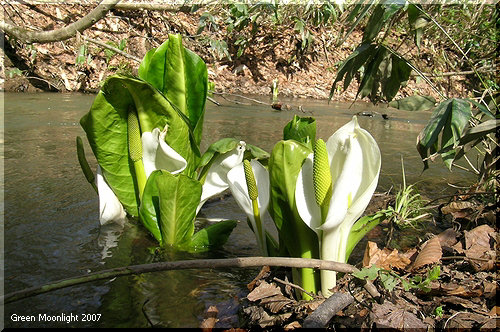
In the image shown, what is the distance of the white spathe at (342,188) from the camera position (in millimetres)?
847

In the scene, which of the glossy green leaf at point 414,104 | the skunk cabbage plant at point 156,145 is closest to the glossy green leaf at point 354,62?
the glossy green leaf at point 414,104

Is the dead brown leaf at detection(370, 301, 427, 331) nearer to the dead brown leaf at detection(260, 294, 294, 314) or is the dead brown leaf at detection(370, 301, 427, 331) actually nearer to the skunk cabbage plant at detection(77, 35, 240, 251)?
the dead brown leaf at detection(260, 294, 294, 314)

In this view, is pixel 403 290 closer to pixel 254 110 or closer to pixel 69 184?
pixel 69 184

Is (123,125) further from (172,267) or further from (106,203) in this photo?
(172,267)

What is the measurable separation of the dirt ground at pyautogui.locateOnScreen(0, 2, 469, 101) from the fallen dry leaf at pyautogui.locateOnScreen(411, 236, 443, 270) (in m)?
4.42

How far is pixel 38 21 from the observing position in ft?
18.0

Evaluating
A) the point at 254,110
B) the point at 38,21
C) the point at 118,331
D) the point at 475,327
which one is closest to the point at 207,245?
the point at 118,331

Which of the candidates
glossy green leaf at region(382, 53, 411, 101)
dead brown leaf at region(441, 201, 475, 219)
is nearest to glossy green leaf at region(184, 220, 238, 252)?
glossy green leaf at region(382, 53, 411, 101)

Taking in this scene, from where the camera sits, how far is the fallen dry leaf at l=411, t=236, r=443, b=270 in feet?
3.51

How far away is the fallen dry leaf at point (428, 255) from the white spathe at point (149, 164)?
71 cm

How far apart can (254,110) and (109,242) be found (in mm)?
3831

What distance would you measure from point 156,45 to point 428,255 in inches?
227

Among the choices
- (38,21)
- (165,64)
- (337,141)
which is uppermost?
(38,21)

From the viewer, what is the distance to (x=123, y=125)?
50.7 inches
